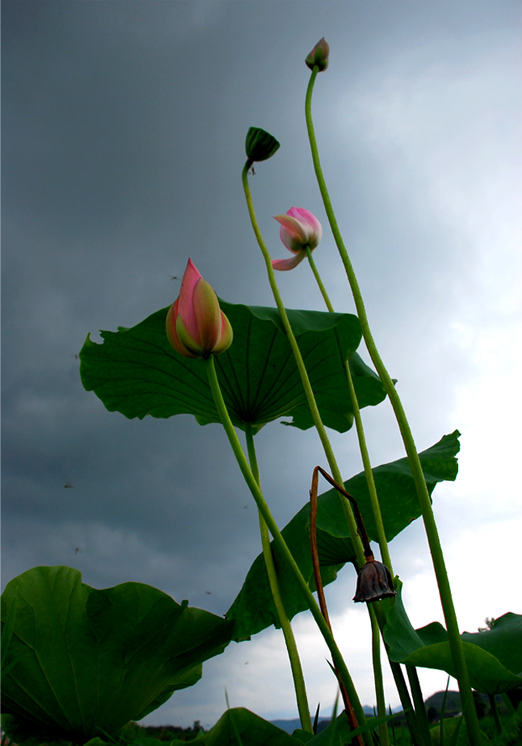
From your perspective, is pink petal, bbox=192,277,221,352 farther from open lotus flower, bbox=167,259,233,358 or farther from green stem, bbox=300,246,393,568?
green stem, bbox=300,246,393,568

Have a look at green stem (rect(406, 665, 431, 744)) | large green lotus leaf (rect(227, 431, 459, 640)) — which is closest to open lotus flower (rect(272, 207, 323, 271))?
large green lotus leaf (rect(227, 431, 459, 640))

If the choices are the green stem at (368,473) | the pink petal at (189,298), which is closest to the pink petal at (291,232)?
the green stem at (368,473)

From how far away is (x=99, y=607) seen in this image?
3.32 ft

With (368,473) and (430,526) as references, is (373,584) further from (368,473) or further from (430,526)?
(368,473)

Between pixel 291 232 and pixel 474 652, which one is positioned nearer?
pixel 474 652

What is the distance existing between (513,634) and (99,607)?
2.78 feet

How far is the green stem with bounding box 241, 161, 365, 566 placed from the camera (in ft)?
3.17

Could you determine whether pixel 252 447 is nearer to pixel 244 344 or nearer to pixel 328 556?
pixel 244 344

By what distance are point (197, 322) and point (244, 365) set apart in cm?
76

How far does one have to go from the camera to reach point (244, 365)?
5.33ft

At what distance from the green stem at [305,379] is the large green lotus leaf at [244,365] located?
21 centimetres

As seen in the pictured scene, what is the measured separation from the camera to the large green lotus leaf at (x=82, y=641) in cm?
101

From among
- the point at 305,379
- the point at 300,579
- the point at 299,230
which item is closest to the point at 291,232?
the point at 299,230

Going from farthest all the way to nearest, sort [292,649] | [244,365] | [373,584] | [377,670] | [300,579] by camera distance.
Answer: [244,365], [292,649], [377,670], [300,579], [373,584]
